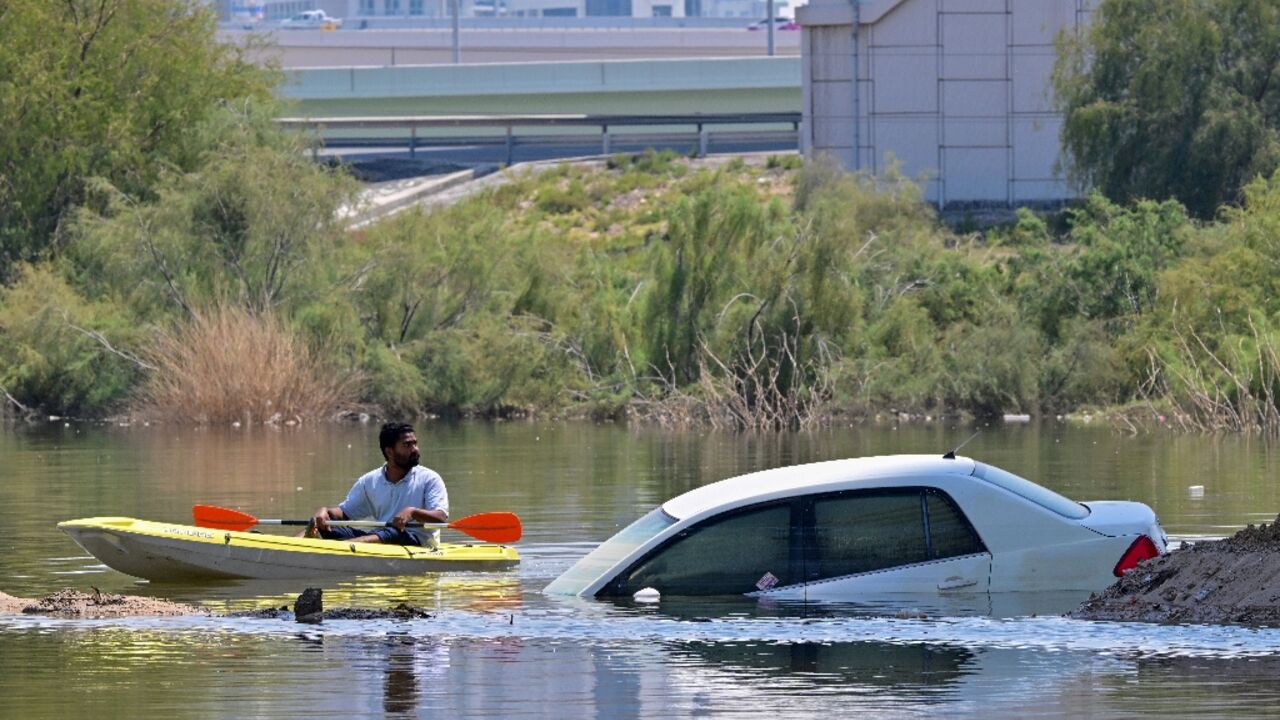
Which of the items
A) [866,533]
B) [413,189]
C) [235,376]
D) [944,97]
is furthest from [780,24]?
[866,533]

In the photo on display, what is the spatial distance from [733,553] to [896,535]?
3.18ft

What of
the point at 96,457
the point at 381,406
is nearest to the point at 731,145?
the point at 381,406

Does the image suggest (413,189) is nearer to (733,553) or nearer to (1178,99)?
(1178,99)

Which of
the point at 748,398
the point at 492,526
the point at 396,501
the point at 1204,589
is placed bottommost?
the point at 748,398

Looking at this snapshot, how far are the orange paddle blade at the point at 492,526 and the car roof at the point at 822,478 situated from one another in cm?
611

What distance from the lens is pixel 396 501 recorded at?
19594mm

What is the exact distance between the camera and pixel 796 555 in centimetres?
1423

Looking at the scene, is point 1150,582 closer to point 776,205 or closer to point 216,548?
point 216,548

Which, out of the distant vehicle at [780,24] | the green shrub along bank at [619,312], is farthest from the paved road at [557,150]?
the distant vehicle at [780,24]

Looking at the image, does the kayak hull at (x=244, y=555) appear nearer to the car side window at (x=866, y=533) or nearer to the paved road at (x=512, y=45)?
the car side window at (x=866, y=533)

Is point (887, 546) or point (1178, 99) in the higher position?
point (1178, 99)

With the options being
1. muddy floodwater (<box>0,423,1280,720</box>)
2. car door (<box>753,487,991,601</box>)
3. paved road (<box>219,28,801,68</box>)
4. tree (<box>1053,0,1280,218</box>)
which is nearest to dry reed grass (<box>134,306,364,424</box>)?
tree (<box>1053,0,1280,218</box>)

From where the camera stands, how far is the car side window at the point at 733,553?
1423 cm

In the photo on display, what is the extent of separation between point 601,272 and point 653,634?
134ft
